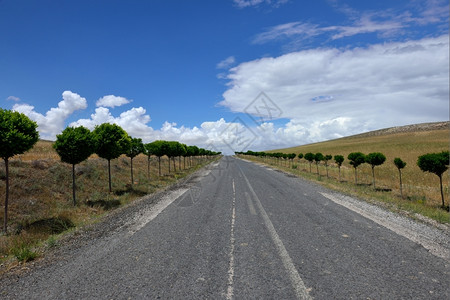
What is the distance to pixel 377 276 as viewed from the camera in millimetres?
4621

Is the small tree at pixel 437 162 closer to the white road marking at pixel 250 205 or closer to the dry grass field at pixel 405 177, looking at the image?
the dry grass field at pixel 405 177

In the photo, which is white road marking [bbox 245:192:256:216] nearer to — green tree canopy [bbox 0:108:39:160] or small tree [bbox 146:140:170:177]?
green tree canopy [bbox 0:108:39:160]

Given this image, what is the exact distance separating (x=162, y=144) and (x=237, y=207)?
75.4ft

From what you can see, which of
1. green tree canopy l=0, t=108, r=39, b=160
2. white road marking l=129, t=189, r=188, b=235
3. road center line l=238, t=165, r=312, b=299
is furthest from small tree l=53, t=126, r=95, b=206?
road center line l=238, t=165, r=312, b=299

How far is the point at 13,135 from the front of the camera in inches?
381

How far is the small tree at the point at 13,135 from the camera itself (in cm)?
948

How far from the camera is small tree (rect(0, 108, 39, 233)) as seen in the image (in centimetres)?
948

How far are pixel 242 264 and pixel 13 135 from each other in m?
10.6

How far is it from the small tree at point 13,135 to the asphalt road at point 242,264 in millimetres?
5658

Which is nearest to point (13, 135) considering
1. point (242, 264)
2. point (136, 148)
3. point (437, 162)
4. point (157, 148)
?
point (242, 264)

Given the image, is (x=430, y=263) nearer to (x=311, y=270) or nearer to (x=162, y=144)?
(x=311, y=270)

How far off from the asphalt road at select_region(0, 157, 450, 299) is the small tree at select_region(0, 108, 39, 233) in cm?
566

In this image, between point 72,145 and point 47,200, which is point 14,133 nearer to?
point 72,145

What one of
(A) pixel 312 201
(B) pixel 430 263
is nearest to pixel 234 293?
(B) pixel 430 263
